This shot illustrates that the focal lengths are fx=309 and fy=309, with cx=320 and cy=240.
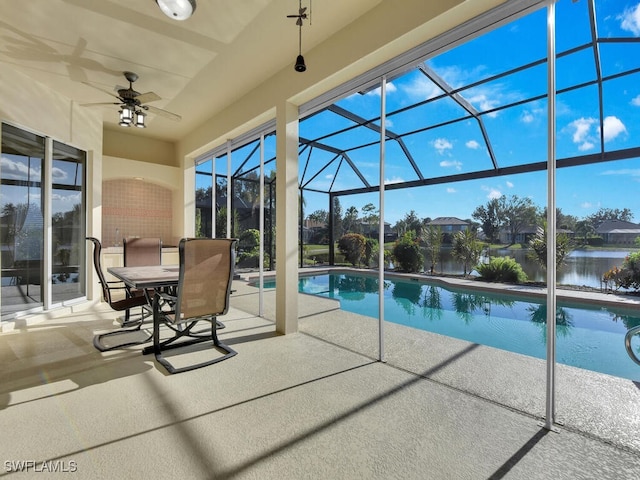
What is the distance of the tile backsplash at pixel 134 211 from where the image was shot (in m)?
6.39

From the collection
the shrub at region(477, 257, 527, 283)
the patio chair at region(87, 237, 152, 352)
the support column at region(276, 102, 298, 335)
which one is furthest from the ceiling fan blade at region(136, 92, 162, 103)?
the shrub at region(477, 257, 527, 283)

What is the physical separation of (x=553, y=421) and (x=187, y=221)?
21.7ft

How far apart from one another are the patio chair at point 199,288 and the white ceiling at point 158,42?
205cm

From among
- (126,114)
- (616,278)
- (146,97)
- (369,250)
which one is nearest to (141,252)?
(126,114)

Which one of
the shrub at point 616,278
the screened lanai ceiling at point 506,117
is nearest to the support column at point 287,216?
the screened lanai ceiling at point 506,117

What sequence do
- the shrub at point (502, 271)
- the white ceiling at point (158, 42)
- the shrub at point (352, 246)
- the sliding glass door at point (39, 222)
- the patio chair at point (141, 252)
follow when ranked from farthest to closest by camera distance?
the shrub at point (352, 246)
the shrub at point (502, 271)
the patio chair at point (141, 252)
the sliding glass door at point (39, 222)
the white ceiling at point (158, 42)

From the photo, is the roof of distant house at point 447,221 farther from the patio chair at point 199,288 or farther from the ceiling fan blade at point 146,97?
the ceiling fan blade at point 146,97

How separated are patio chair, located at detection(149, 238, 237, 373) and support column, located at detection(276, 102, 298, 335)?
804 millimetres

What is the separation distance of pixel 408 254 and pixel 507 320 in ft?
13.2

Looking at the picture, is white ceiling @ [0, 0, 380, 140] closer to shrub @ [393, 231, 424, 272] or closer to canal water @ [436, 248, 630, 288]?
canal water @ [436, 248, 630, 288]

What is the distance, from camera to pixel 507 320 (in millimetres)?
5230

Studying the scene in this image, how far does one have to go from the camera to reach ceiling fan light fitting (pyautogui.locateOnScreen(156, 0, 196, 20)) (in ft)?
7.90

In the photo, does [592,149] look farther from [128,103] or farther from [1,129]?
[1,129]

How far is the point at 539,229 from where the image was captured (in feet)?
21.8
